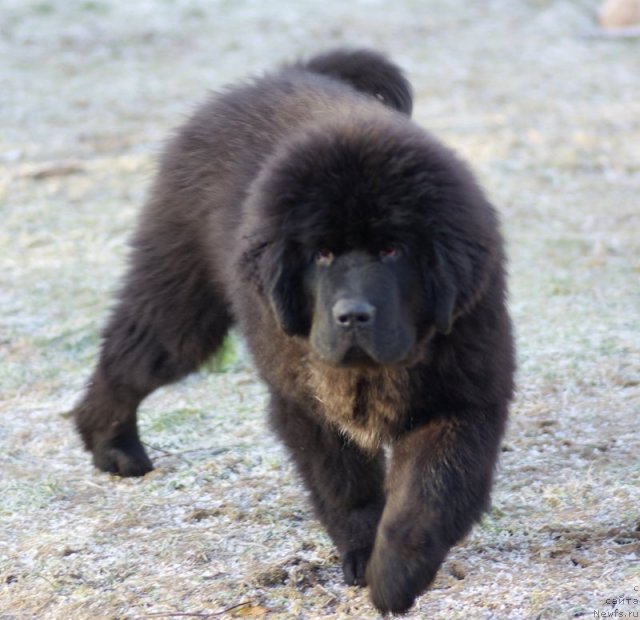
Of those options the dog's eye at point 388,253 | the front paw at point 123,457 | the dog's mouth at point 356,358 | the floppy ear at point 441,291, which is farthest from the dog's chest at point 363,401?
the front paw at point 123,457

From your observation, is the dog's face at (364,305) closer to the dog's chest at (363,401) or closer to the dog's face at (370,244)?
the dog's face at (370,244)

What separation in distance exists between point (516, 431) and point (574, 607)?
1662 mm

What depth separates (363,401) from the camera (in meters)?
4.09

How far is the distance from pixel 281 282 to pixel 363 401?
545 mm

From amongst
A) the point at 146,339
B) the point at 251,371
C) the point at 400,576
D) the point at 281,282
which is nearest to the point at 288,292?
the point at 281,282

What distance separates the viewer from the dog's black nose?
143 inches

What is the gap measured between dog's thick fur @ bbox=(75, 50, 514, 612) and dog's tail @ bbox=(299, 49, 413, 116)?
0.68 m

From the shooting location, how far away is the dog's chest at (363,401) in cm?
400

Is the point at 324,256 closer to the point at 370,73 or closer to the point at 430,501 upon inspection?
the point at 430,501

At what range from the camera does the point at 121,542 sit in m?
4.50

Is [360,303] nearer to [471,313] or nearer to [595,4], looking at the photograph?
[471,313]

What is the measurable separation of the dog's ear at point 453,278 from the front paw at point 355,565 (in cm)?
86

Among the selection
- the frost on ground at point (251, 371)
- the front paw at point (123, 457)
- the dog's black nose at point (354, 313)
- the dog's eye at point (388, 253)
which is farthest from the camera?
the front paw at point (123, 457)

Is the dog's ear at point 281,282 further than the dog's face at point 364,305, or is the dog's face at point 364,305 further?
the dog's ear at point 281,282
